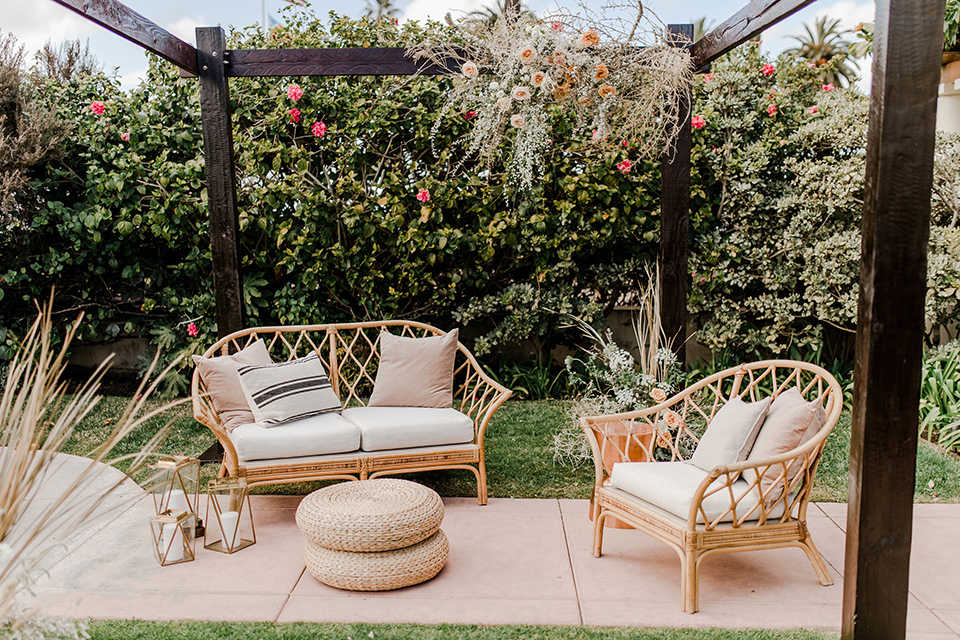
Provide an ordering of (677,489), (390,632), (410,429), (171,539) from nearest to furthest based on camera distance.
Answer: (390,632) → (677,489) → (171,539) → (410,429)

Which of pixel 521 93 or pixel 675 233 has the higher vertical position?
pixel 521 93

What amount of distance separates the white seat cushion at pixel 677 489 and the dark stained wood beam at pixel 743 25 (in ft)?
6.65

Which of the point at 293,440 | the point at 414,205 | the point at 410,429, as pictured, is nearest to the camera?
the point at 293,440

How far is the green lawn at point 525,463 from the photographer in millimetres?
4055

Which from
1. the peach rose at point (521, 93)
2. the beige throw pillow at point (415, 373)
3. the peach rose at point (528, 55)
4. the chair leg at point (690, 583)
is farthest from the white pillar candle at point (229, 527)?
the peach rose at point (528, 55)

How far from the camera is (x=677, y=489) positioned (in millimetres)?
2873

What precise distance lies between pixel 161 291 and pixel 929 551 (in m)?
5.56

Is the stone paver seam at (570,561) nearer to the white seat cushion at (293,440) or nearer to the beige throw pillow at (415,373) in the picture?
the beige throw pillow at (415,373)

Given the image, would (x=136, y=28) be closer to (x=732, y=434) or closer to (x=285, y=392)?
(x=285, y=392)

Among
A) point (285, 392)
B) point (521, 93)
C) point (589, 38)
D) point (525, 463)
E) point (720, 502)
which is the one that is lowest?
point (525, 463)

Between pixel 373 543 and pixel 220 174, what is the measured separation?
2.49 m

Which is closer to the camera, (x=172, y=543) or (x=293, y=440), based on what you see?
(x=172, y=543)

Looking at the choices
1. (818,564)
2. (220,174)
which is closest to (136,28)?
(220,174)

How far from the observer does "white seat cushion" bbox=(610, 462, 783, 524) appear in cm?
279
